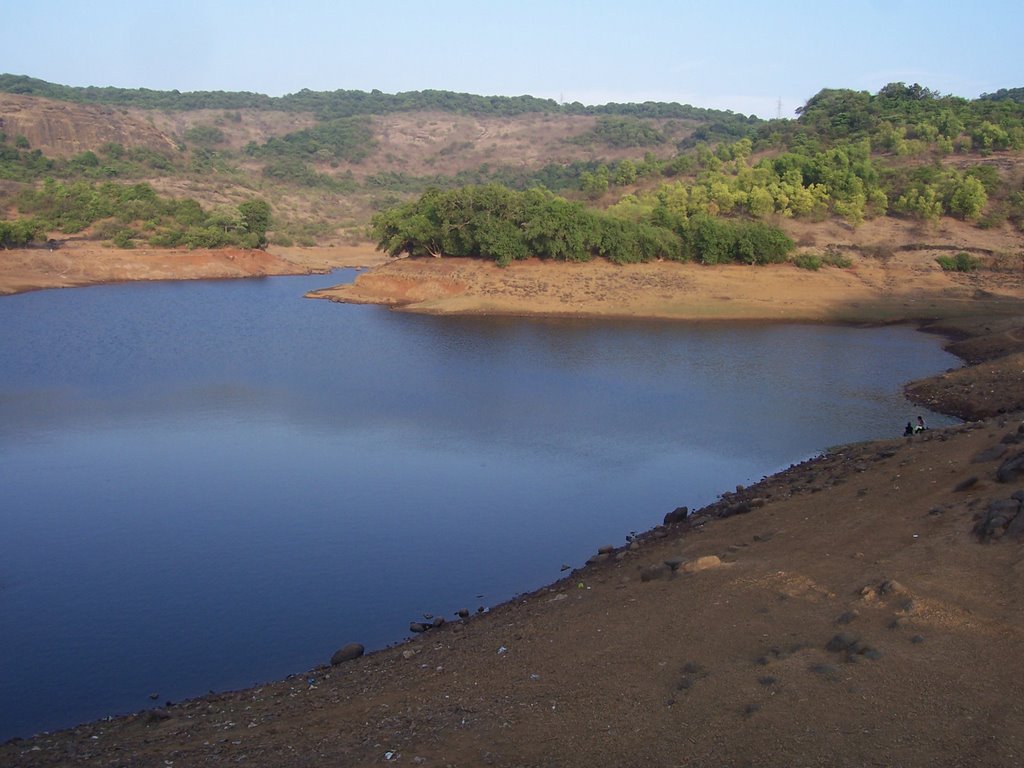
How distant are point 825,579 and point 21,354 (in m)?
29.8

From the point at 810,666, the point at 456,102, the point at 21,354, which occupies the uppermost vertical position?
the point at 456,102

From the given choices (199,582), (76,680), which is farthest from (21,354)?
(76,680)

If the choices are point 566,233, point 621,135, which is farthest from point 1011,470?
point 621,135

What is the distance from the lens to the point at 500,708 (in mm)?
7918

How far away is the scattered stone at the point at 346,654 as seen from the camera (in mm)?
10547

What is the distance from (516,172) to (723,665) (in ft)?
376

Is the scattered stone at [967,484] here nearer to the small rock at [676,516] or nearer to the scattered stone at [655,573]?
the scattered stone at [655,573]

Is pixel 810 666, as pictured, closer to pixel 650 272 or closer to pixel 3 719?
pixel 3 719

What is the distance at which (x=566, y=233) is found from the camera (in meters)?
45.1

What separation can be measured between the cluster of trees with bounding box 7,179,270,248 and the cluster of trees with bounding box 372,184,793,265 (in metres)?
19.3

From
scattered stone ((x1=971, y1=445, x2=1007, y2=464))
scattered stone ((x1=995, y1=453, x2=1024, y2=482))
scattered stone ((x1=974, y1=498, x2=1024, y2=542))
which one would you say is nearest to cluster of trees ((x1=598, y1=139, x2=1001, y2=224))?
scattered stone ((x1=971, y1=445, x2=1007, y2=464))

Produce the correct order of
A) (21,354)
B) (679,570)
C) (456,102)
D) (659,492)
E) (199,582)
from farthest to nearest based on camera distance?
(456,102)
(21,354)
(659,492)
(199,582)
(679,570)

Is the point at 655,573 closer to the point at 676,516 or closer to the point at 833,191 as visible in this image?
the point at 676,516

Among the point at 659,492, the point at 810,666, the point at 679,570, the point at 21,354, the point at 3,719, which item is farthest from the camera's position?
the point at 21,354
